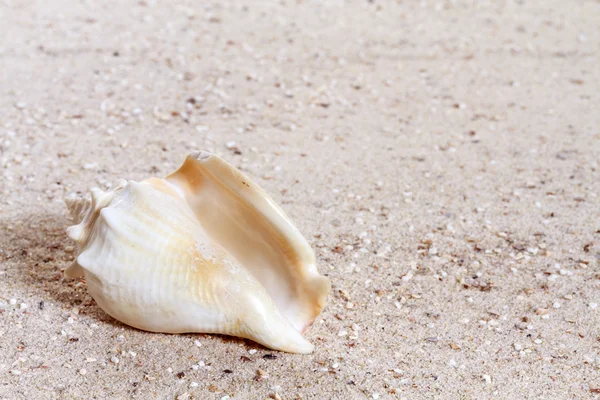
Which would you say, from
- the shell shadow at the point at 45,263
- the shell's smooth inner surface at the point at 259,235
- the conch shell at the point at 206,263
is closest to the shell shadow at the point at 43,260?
the shell shadow at the point at 45,263

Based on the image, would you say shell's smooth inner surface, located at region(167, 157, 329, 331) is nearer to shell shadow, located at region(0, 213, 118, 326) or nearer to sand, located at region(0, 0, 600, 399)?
sand, located at region(0, 0, 600, 399)

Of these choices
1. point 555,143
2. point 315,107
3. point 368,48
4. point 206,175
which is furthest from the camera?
point 368,48

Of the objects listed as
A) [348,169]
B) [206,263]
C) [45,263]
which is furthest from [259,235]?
[348,169]

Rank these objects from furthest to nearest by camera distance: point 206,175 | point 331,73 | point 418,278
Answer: point 331,73, point 418,278, point 206,175

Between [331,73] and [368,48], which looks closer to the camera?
[331,73]

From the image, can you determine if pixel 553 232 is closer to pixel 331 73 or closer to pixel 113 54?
pixel 331 73

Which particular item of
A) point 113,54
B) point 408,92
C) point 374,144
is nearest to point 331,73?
point 408,92
